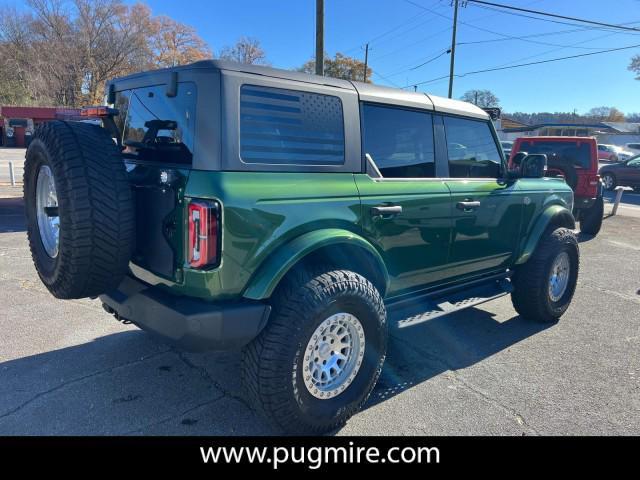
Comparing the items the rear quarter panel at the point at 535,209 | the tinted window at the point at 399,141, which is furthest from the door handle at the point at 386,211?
the rear quarter panel at the point at 535,209

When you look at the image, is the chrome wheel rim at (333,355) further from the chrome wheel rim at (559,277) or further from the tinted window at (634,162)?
the tinted window at (634,162)

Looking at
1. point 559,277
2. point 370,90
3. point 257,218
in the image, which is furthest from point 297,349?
point 559,277

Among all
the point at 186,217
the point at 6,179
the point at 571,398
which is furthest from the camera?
the point at 6,179

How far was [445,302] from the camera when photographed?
3852 mm

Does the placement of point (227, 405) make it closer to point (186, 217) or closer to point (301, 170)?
point (186, 217)

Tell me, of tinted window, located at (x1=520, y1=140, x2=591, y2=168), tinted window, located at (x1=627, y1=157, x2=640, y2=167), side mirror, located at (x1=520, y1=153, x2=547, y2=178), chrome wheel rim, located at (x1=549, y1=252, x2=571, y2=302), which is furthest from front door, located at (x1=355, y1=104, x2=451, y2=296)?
tinted window, located at (x1=627, y1=157, x2=640, y2=167)

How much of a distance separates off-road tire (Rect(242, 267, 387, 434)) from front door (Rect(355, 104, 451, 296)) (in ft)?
1.47

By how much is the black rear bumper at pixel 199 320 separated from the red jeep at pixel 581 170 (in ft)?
25.6

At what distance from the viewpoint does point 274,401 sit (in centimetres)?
250

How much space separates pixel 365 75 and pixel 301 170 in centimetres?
5267

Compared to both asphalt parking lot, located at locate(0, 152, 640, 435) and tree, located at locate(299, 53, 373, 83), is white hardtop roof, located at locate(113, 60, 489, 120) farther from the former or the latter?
tree, located at locate(299, 53, 373, 83)

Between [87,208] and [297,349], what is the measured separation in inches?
51.0

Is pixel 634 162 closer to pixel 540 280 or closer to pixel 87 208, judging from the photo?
pixel 540 280
